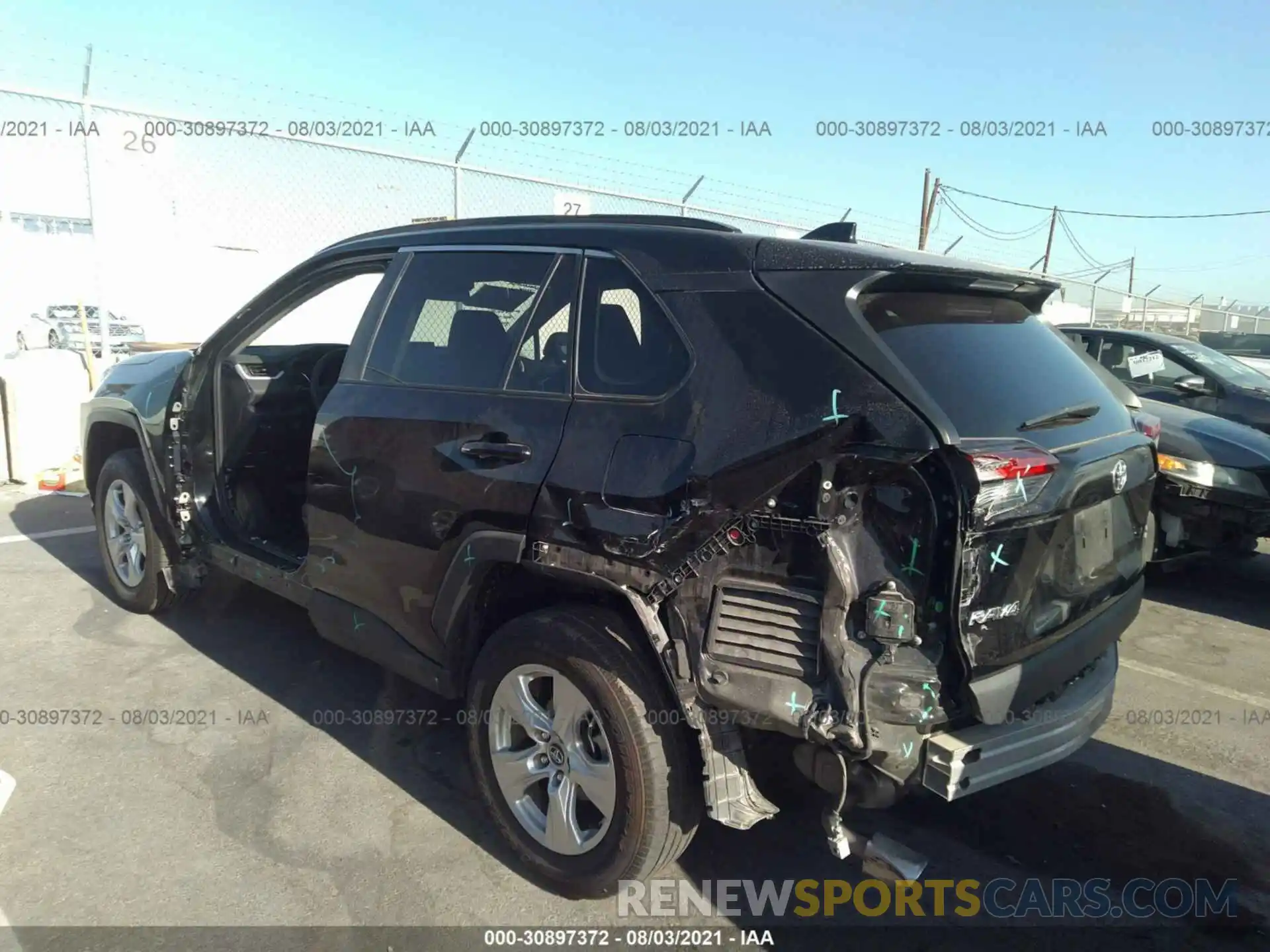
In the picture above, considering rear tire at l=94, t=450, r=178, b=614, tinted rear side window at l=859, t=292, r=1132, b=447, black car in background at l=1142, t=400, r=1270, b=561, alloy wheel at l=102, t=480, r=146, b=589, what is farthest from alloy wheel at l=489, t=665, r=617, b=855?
black car in background at l=1142, t=400, r=1270, b=561

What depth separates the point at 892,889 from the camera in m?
2.88

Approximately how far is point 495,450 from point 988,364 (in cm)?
152

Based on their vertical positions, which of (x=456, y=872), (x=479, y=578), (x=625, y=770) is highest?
(x=479, y=578)

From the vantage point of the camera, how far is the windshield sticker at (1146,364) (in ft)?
24.3

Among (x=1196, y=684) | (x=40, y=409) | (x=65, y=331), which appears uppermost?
(x=65, y=331)

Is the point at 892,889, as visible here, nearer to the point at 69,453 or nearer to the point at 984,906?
the point at 984,906

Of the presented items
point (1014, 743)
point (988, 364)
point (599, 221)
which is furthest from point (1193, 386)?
point (599, 221)

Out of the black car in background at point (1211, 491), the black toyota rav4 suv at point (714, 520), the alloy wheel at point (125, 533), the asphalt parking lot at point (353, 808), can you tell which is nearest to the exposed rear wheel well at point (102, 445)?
the alloy wheel at point (125, 533)

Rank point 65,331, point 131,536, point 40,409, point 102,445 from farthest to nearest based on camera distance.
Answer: point 65,331
point 40,409
point 102,445
point 131,536

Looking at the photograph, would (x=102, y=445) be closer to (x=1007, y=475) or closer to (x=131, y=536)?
(x=131, y=536)

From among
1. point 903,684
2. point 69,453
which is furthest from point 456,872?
point 69,453

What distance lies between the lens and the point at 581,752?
8.86 ft

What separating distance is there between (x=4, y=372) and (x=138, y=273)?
2.98m

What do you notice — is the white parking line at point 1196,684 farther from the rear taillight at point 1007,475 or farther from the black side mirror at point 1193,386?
the black side mirror at point 1193,386
